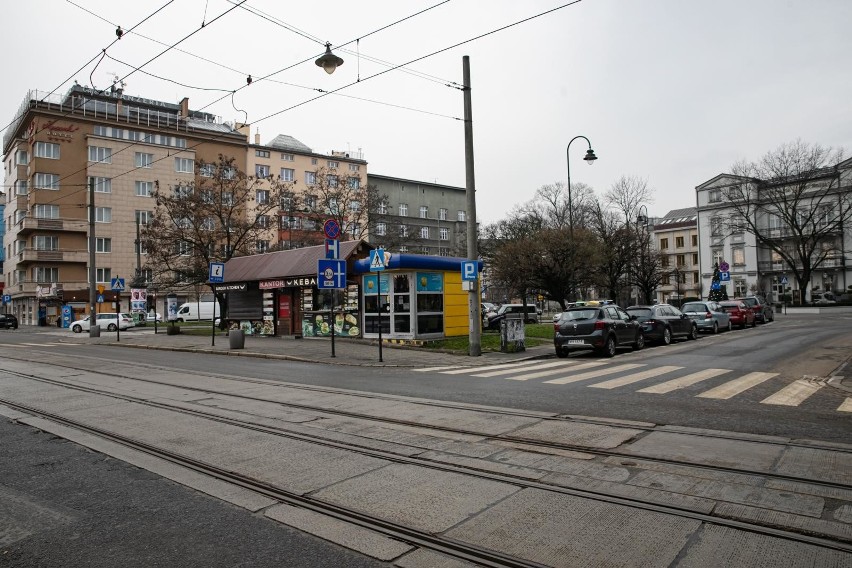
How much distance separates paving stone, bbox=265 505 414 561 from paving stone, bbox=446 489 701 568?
0.46m

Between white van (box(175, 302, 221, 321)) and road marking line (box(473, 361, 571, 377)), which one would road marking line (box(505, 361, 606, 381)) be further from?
white van (box(175, 302, 221, 321))

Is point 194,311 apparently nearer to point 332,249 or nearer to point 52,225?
point 52,225

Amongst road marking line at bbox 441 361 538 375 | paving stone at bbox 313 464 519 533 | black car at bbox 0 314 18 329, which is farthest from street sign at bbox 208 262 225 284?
black car at bbox 0 314 18 329

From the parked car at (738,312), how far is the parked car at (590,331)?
15183 mm

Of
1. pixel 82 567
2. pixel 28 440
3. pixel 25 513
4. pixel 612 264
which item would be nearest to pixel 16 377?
pixel 28 440

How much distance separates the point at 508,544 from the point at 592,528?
697mm

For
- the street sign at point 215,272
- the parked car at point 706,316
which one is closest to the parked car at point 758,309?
the parked car at point 706,316

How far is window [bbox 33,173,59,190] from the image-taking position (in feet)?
184

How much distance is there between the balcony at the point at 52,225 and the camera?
55.6 m

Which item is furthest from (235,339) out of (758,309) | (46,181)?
(46,181)

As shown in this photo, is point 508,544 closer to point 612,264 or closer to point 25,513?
point 25,513

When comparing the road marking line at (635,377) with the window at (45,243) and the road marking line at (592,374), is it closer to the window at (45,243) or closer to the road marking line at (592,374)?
the road marking line at (592,374)

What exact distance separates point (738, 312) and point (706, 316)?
504 centimetres

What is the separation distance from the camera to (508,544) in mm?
3803
